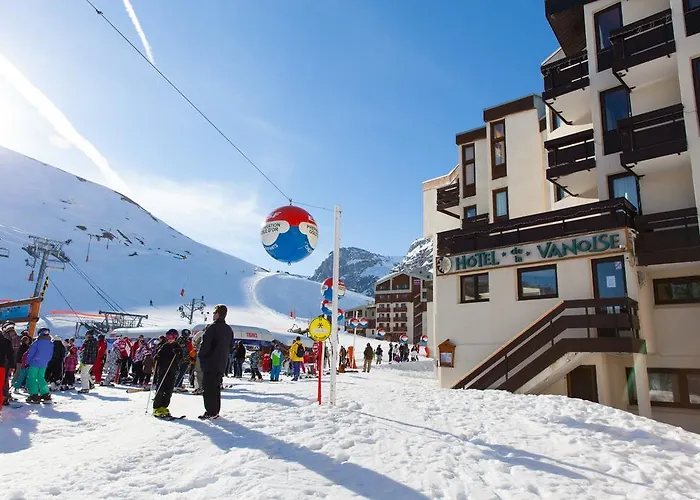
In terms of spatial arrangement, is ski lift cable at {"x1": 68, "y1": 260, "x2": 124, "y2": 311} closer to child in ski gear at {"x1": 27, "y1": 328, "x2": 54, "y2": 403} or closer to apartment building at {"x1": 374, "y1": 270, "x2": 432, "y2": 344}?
apartment building at {"x1": 374, "y1": 270, "x2": 432, "y2": 344}

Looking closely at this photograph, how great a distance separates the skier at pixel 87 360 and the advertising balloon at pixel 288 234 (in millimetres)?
9281

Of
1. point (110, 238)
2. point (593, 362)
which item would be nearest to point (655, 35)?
point (593, 362)

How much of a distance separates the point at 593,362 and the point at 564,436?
7.04m

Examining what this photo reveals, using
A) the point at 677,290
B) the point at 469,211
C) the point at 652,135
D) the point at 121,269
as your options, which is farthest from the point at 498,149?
the point at 121,269

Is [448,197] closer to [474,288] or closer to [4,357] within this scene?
[474,288]

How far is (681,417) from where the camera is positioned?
14.5 meters

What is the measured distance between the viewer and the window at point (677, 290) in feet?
49.5

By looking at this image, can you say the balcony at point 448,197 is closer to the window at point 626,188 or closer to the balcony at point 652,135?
the window at point 626,188

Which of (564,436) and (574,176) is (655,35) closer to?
(574,176)

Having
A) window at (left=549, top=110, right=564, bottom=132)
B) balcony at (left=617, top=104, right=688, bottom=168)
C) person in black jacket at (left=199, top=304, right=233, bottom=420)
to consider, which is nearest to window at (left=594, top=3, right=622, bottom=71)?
balcony at (left=617, top=104, right=688, bottom=168)

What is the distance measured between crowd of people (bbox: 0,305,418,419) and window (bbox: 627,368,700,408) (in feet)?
41.7

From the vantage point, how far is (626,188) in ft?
56.1

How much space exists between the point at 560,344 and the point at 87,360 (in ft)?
50.3

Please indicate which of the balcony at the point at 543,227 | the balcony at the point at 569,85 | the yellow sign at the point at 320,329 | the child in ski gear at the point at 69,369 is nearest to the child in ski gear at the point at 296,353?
the balcony at the point at 543,227
